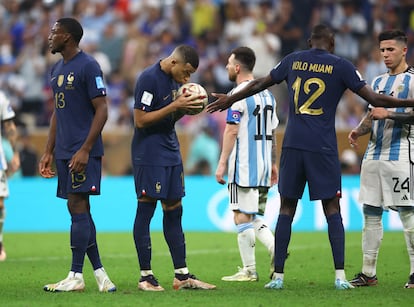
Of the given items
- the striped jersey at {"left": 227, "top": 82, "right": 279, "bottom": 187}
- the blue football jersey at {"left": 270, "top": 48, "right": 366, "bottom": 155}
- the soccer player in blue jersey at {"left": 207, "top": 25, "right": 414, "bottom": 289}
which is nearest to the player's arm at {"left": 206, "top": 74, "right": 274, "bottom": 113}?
the soccer player in blue jersey at {"left": 207, "top": 25, "right": 414, "bottom": 289}

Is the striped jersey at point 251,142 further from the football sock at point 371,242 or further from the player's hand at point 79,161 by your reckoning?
the player's hand at point 79,161

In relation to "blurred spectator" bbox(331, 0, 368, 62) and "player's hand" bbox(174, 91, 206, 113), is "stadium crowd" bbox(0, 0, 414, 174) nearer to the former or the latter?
"blurred spectator" bbox(331, 0, 368, 62)

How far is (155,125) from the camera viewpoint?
29.5 ft

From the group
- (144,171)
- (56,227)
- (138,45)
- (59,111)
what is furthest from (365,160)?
(138,45)

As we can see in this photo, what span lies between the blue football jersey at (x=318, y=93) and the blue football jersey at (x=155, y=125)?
1150 mm

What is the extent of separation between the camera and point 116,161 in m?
20.0

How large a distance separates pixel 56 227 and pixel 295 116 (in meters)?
9.91

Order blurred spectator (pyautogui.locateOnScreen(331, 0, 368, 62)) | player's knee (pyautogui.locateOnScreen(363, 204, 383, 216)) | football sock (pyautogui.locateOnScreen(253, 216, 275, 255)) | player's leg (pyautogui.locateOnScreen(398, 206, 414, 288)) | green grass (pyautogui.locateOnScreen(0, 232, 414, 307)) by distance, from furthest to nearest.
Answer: blurred spectator (pyautogui.locateOnScreen(331, 0, 368, 62)), football sock (pyautogui.locateOnScreen(253, 216, 275, 255)), player's knee (pyautogui.locateOnScreen(363, 204, 383, 216)), player's leg (pyautogui.locateOnScreen(398, 206, 414, 288)), green grass (pyautogui.locateOnScreen(0, 232, 414, 307))

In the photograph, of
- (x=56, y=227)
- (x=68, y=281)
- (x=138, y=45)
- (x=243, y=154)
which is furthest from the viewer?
(x=138, y=45)

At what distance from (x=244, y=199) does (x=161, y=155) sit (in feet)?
5.82

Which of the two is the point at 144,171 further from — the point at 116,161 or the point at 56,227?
the point at 116,161

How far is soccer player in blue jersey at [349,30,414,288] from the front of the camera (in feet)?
31.4

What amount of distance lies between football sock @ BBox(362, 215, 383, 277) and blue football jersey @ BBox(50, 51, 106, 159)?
2.92 m

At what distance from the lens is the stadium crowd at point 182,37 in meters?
20.5
